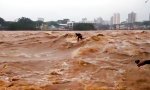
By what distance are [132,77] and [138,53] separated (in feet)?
16.0

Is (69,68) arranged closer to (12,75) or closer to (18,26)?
(12,75)

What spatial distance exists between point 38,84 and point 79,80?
1.00 m

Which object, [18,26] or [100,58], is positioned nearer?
[100,58]

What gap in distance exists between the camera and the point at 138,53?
551 inches

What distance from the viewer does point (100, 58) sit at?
40.9ft

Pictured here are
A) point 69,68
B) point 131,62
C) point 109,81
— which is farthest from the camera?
point 131,62

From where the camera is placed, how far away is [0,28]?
192 ft

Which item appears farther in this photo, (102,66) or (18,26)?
(18,26)

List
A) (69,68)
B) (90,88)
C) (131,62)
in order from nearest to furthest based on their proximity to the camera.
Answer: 1. (90,88)
2. (69,68)
3. (131,62)

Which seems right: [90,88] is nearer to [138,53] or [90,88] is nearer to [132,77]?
[132,77]

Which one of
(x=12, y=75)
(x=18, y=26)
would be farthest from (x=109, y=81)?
(x=18, y=26)

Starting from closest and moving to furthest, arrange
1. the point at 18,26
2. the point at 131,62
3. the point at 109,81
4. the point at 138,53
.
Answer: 1. the point at 109,81
2. the point at 131,62
3. the point at 138,53
4. the point at 18,26

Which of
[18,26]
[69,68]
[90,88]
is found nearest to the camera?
[90,88]

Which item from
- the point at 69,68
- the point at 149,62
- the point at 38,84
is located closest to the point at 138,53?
the point at 149,62
